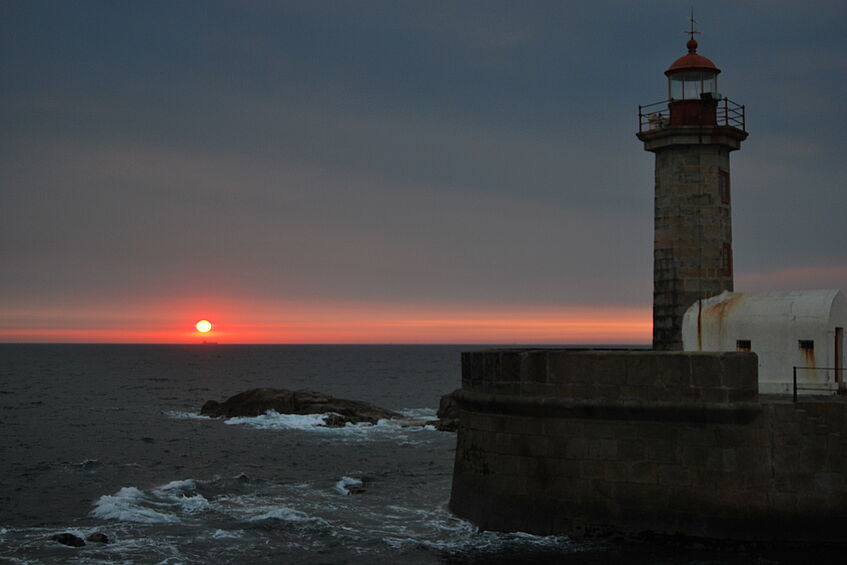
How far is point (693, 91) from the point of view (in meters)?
19.9

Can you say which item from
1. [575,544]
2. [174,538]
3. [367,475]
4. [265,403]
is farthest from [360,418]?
[575,544]

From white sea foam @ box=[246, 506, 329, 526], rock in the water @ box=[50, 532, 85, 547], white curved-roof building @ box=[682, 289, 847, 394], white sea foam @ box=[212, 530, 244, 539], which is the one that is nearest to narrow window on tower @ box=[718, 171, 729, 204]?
white curved-roof building @ box=[682, 289, 847, 394]

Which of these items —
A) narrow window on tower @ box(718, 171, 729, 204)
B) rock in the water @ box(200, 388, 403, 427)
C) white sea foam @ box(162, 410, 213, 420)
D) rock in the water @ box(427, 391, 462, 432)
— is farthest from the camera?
white sea foam @ box(162, 410, 213, 420)

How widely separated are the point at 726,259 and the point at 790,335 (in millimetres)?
3225

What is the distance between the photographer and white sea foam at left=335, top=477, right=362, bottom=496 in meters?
21.9

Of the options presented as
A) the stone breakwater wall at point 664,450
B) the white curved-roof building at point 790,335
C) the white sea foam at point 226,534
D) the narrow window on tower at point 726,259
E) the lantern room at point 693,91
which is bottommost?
the white sea foam at point 226,534

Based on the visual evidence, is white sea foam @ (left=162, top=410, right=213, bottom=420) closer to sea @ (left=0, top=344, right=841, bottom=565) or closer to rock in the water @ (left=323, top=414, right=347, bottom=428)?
sea @ (left=0, top=344, right=841, bottom=565)

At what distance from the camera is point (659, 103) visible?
785 inches

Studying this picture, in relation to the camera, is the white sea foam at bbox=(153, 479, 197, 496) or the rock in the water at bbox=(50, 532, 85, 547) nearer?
the rock in the water at bbox=(50, 532, 85, 547)

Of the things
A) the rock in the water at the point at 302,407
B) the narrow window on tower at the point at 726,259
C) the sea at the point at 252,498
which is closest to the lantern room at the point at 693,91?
the narrow window on tower at the point at 726,259

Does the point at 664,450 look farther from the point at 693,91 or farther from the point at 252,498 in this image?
the point at 252,498

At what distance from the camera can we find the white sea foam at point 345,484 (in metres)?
21.9

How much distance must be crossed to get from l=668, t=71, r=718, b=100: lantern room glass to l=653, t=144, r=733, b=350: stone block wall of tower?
1.30 metres

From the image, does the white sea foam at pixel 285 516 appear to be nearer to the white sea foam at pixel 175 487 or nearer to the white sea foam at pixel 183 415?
the white sea foam at pixel 175 487
